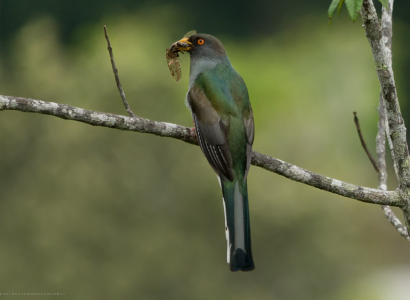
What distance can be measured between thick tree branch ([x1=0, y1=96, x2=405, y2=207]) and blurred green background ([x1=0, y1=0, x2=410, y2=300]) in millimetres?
8580

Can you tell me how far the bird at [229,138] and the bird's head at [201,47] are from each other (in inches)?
7.3

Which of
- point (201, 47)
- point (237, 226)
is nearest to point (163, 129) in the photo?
point (237, 226)

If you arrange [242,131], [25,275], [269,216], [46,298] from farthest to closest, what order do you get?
1. [46,298]
2. [269,216]
3. [25,275]
4. [242,131]

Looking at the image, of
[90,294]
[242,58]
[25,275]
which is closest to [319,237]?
[90,294]

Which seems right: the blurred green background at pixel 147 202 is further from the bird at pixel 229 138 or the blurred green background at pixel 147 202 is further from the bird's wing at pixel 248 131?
the bird's wing at pixel 248 131

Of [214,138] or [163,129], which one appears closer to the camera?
[163,129]

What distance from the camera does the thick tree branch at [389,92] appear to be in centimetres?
296

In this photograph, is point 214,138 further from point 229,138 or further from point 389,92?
point 389,92

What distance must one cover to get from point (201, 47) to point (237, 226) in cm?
181

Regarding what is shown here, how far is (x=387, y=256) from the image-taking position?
19.2 m

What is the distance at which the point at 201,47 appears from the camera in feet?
16.5

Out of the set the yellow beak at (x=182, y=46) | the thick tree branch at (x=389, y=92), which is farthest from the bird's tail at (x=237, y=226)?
the yellow beak at (x=182, y=46)

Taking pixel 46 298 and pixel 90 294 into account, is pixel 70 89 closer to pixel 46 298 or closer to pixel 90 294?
pixel 90 294

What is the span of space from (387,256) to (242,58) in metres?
9.26
